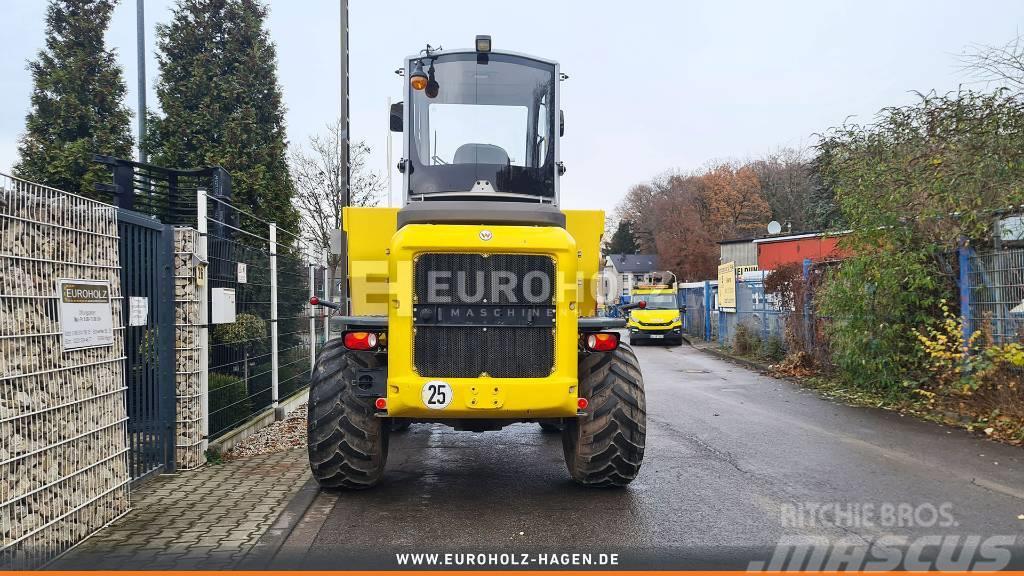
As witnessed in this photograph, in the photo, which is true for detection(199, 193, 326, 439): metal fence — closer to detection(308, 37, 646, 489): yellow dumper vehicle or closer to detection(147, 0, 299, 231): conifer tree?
detection(308, 37, 646, 489): yellow dumper vehicle

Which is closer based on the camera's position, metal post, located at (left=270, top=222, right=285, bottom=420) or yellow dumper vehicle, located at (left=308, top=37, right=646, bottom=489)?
yellow dumper vehicle, located at (left=308, top=37, right=646, bottom=489)

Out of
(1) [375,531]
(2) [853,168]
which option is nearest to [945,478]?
(1) [375,531]

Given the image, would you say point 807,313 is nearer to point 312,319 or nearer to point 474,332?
point 312,319

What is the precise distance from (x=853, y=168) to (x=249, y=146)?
499 inches

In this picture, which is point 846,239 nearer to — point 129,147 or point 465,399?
point 465,399

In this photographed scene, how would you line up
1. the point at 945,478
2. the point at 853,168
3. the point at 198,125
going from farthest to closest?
the point at 198,125, the point at 853,168, the point at 945,478

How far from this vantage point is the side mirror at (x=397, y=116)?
701cm

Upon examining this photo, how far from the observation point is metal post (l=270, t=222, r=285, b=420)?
9156 millimetres

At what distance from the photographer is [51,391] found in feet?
14.6

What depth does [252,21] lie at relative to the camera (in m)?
18.1

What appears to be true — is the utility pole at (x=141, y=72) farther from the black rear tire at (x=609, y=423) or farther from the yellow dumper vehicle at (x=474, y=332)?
the black rear tire at (x=609, y=423)

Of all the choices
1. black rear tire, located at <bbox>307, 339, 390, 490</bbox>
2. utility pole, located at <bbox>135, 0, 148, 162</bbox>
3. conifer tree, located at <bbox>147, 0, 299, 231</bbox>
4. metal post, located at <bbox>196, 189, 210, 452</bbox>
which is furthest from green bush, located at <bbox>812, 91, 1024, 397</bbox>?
utility pole, located at <bbox>135, 0, 148, 162</bbox>

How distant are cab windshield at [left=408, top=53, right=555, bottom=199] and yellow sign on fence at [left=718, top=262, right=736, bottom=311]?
17200 mm

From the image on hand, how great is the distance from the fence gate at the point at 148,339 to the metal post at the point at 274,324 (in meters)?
2.45
